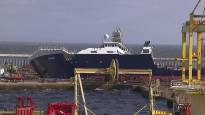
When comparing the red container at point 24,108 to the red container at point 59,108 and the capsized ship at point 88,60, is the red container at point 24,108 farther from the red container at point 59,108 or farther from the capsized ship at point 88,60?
the capsized ship at point 88,60

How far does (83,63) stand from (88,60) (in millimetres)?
1105

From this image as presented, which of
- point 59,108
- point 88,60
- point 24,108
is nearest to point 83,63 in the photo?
point 88,60

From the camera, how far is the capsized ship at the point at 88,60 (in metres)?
99.1

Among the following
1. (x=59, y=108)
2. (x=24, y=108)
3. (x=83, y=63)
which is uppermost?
(x=83, y=63)

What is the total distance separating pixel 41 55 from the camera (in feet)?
333

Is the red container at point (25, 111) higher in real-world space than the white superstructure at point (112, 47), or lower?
lower

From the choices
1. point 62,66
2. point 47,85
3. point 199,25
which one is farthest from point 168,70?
point 199,25

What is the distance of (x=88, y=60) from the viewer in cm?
9944

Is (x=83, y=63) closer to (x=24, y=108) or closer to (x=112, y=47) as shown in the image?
(x=112, y=47)

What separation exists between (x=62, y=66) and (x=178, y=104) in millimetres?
61511

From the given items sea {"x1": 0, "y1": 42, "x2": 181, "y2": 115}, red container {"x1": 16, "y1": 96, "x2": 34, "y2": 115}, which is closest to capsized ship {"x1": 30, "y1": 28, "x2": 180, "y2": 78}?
sea {"x1": 0, "y1": 42, "x2": 181, "y2": 115}

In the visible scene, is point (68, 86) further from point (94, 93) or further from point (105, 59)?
point (105, 59)

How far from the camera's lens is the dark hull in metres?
99.1

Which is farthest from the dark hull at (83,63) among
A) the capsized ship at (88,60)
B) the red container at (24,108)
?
the red container at (24,108)
